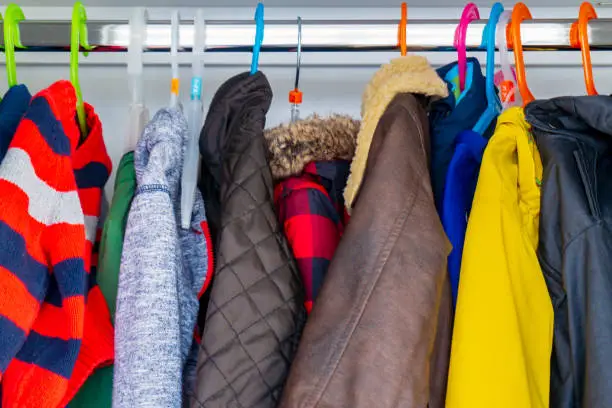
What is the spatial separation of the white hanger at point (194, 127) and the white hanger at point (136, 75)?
0.06 metres

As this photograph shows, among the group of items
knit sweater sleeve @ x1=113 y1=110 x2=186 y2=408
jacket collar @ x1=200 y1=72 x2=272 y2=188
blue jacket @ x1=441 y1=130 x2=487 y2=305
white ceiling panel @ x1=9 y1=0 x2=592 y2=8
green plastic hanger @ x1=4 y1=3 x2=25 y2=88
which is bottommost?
knit sweater sleeve @ x1=113 y1=110 x2=186 y2=408

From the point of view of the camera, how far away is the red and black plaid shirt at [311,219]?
0.66 metres

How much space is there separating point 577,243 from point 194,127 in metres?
0.41

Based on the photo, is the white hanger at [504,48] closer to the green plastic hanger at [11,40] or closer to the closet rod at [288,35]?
the closet rod at [288,35]

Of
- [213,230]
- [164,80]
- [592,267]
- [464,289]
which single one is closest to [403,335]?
[464,289]

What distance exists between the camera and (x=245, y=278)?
614 millimetres

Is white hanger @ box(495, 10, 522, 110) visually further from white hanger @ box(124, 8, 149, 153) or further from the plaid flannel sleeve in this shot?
white hanger @ box(124, 8, 149, 153)

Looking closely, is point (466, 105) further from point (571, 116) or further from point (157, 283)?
point (157, 283)

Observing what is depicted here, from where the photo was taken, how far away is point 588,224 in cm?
58

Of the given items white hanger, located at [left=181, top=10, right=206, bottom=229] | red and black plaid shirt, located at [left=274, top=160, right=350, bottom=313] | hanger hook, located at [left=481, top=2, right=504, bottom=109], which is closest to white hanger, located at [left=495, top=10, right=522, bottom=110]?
hanger hook, located at [left=481, top=2, right=504, bottom=109]

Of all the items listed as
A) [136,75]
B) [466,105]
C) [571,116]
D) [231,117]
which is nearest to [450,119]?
[466,105]

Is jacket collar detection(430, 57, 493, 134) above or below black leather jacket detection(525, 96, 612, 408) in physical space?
above

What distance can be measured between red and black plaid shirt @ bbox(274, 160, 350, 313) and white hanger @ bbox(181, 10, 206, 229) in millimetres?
94

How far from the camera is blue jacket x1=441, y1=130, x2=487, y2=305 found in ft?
2.13
